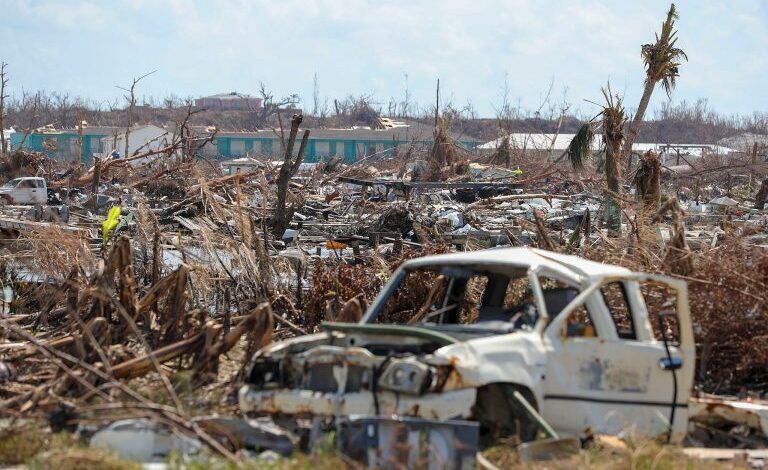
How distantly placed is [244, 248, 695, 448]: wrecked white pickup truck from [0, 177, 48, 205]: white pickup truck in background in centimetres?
3047

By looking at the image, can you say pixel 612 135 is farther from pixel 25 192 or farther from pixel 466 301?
pixel 25 192

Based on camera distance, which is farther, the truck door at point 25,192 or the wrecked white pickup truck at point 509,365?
the truck door at point 25,192

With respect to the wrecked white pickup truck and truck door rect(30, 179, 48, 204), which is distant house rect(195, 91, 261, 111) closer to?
truck door rect(30, 179, 48, 204)

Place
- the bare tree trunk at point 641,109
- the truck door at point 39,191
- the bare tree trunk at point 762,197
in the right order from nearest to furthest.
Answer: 1. the bare tree trunk at point 641,109
2. the bare tree trunk at point 762,197
3. the truck door at point 39,191

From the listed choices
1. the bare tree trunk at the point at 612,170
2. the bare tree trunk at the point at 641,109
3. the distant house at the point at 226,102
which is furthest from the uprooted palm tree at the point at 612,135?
the distant house at the point at 226,102

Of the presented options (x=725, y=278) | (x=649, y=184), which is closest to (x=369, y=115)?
(x=649, y=184)

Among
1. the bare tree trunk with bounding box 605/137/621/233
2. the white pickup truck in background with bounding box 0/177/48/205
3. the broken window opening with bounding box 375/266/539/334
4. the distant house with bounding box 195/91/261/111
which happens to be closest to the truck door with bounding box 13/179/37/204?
the white pickup truck in background with bounding box 0/177/48/205

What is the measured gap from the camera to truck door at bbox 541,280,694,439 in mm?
7078

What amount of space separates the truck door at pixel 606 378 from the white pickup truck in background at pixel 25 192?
1232 inches

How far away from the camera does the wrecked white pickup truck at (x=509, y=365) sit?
21.3 feet

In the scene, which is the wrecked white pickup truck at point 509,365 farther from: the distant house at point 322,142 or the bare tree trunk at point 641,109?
the distant house at point 322,142

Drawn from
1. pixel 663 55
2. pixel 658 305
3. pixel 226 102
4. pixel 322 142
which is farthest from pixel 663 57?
pixel 226 102

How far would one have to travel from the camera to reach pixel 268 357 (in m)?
7.05

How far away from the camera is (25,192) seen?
36.4m
